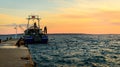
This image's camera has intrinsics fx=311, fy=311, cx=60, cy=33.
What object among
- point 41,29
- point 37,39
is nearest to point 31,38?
point 37,39

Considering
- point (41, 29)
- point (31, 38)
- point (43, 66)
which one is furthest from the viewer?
point (41, 29)

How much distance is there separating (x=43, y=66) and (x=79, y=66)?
4.63m

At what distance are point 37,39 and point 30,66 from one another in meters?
84.4

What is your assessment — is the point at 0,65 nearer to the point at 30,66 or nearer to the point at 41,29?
the point at 30,66

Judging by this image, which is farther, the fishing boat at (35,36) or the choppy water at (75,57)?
the fishing boat at (35,36)

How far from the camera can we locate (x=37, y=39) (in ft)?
353

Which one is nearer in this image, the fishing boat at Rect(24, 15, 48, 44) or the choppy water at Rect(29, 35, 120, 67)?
the choppy water at Rect(29, 35, 120, 67)

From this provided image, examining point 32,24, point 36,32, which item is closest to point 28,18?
point 32,24

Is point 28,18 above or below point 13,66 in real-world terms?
above

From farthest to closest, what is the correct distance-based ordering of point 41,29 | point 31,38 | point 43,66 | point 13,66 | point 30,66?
point 41,29, point 31,38, point 43,66, point 13,66, point 30,66

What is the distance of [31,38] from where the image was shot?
106562mm

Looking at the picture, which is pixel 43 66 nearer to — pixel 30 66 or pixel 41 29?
pixel 30 66

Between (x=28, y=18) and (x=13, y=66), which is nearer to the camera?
(x=13, y=66)

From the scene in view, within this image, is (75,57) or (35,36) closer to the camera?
(75,57)
